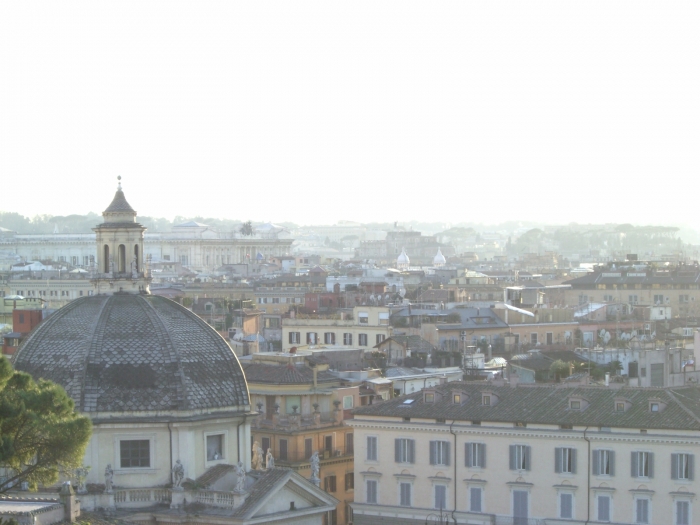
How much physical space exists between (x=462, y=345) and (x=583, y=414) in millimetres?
28232

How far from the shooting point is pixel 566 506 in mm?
39562

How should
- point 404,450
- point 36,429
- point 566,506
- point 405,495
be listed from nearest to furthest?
point 36,429 < point 566,506 < point 405,495 < point 404,450

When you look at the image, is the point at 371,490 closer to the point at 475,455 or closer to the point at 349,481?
the point at 475,455

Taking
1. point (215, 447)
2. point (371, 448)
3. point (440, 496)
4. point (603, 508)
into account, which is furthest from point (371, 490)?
point (215, 447)

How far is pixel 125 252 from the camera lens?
3747 cm

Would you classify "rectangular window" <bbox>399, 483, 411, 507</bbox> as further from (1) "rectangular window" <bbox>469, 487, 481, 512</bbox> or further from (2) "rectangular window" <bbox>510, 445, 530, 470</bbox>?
(2) "rectangular window" <bbox>510, 445, 530, 470</bbox>

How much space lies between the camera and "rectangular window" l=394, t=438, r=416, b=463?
41562 millimetres

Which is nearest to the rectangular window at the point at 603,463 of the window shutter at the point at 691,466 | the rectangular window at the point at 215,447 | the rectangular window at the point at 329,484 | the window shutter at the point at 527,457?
the window shutter at the point at 527,457

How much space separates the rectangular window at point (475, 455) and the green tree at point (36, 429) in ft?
43.5

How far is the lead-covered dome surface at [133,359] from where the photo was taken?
34.1 meters

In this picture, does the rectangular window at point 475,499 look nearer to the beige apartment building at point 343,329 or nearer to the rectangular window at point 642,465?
the rectangular window at point 642,465

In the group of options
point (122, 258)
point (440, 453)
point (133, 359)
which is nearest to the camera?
point (133, 359)

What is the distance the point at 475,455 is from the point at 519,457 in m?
1.01

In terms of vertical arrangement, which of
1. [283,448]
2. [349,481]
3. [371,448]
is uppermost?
[371,448]
